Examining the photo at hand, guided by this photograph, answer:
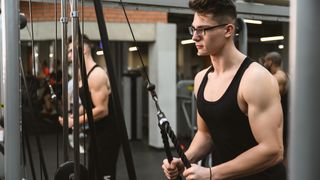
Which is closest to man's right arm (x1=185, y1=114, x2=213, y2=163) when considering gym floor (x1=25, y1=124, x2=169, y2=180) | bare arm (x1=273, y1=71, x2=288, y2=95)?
bare arm (x1=273, y1=71, x2=288, y2=95)

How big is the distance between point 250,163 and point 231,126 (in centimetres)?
17

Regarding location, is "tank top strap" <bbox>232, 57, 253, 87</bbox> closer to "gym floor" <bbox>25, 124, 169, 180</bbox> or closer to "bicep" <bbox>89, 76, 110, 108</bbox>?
"bicep" <bbox>89, 76, 110, 108</bbox>

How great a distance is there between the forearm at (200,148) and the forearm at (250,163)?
11.2 inches

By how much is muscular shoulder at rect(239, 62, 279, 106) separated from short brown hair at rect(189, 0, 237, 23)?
0.24 metres

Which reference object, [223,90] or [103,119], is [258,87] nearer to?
[223,90]

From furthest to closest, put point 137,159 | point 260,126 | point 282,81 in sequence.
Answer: point 137,159
point 282,81
point 260,126

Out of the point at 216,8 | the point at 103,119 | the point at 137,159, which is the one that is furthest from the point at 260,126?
the point at 137,159

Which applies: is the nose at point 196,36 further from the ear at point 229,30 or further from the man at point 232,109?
the ear at point 229,30

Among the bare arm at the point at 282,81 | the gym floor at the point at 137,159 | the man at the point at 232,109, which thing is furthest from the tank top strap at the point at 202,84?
Result: the gym floor at the point at 137,159

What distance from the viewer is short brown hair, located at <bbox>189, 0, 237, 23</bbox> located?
1639 millimetres

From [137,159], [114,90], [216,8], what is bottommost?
[137,159]

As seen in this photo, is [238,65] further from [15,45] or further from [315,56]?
[315,56]

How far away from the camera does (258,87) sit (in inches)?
60.4

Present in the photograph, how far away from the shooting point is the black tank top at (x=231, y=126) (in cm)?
162
